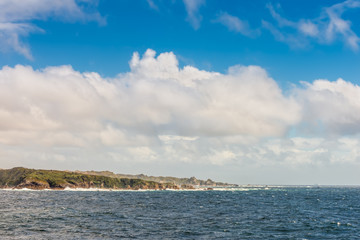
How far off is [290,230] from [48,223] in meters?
49.1

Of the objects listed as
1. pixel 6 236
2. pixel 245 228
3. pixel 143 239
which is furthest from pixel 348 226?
pixel 6 236

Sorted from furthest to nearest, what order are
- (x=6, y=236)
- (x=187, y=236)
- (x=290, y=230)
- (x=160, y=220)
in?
(x=160, y=220)
(x=290, y=230)
(x=187, y=236)
(x=6, y=236)

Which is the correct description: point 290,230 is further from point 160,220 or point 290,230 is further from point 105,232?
point 105,232

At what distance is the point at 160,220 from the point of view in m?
72.3

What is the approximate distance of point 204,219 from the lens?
244 ft

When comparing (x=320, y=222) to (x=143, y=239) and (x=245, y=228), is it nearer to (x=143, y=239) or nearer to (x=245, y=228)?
(x=245, y=228)

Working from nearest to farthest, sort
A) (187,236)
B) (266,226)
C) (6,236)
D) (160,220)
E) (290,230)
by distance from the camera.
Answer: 1. (6,236)
2. (187,236)
3. (290,230)
4. (266,226)
5. (160,220)

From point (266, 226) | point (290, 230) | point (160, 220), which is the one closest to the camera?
point (290, 230)

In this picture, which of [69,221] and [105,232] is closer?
[105,232]

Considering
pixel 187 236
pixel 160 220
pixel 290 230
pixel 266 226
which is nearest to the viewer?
pixel 187 236

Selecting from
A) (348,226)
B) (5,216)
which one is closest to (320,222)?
(348,226)

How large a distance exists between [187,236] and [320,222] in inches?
1479

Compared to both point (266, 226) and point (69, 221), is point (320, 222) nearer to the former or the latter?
point (266, 226)

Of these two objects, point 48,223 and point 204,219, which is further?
point 204,219
